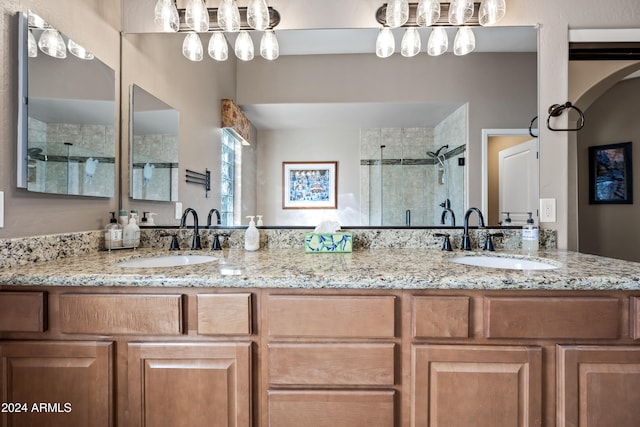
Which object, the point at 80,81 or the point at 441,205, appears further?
the point at 441,205

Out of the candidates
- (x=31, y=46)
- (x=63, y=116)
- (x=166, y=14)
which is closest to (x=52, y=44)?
(x=31, y=46)

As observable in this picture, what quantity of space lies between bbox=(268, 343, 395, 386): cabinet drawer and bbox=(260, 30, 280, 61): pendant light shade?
1.52m

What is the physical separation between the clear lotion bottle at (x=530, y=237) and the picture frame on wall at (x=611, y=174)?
148cm

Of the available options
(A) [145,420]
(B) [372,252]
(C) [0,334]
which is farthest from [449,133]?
(C) [0,334]

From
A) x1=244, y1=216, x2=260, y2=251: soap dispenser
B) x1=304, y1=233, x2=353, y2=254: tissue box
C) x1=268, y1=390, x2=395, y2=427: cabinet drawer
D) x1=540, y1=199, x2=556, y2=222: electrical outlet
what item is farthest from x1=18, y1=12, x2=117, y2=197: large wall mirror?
x1=540, y1=199, x2=556, y2=222: electrical outlet

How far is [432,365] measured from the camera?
3.26ft

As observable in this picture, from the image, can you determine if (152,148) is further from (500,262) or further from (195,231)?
(500,262)

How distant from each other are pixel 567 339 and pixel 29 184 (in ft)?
6.55

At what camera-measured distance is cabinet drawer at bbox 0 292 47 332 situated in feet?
3.27

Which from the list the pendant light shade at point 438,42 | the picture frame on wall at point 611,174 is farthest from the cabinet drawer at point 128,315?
the picture frame on wall at point 611,174

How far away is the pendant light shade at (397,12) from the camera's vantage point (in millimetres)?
1565

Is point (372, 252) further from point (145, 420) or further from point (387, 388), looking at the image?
point (145, 420)

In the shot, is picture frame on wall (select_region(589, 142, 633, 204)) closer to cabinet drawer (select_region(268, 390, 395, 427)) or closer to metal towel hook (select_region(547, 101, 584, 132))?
metal towel hook (select_region(547, 101, 584, 132))

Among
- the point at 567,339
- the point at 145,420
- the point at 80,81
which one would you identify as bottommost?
the point at 145,420
